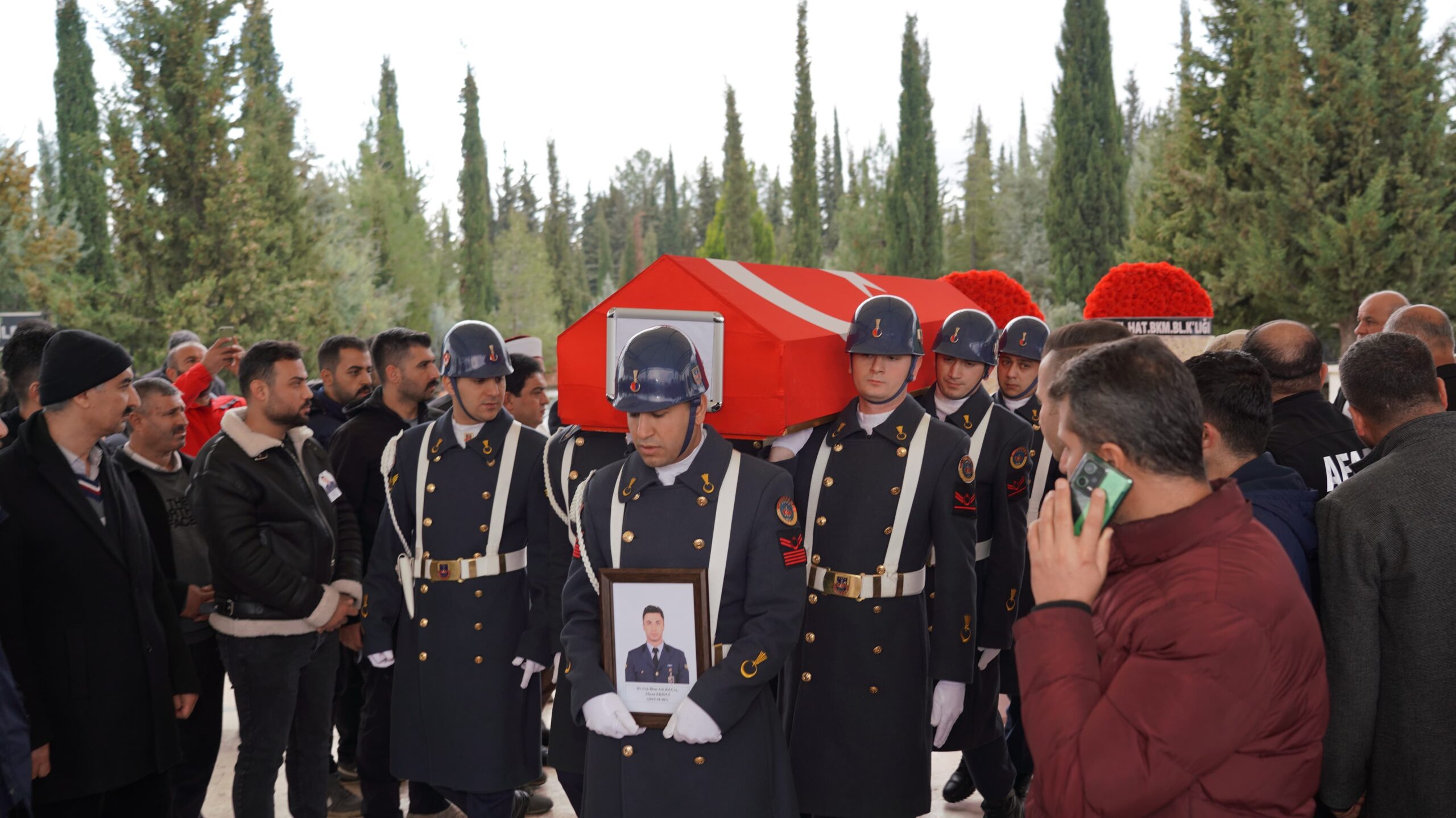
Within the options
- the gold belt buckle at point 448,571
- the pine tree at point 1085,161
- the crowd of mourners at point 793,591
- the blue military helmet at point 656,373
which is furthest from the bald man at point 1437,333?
the pine tree at point 1085,161

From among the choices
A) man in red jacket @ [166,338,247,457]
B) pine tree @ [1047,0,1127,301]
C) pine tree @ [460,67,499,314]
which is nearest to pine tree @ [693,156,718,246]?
pine tree @ [460,67,499,314]

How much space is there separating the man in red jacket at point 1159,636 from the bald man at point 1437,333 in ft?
11.6

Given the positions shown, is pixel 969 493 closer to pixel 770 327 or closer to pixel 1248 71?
pixel 770 327

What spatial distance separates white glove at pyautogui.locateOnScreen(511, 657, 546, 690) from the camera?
157 inches

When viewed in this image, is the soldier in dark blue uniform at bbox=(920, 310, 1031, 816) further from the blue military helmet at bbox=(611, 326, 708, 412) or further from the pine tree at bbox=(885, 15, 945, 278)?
the pine tree at bbox=(885, 15, 945, 278)

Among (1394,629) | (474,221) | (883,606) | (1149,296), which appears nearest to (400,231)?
(474,221)

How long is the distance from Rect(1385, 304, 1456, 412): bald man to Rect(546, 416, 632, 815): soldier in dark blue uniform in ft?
11.9

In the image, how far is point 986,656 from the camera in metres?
4.29

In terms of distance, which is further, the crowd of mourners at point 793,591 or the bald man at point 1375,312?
the bald man at point 1375,312

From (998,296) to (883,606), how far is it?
546 cm

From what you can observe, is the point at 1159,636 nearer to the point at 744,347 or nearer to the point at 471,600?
the point at 744,347

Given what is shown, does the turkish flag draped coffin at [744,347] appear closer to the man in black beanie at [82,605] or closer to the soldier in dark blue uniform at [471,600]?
the soldier in dark blue uniform at [471,600]

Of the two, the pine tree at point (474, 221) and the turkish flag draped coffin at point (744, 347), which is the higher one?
the pine tree at point (474, 221)

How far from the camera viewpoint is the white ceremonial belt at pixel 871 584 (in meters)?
3.58
